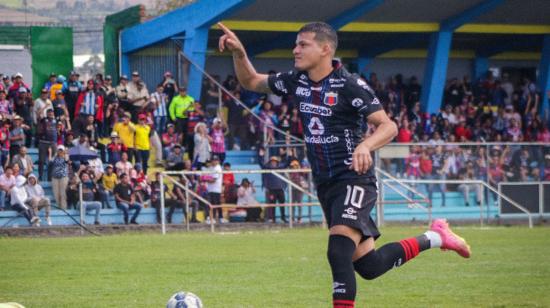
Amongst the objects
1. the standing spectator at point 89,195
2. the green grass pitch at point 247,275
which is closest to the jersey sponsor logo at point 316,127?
the green grass pitch at point 247,275

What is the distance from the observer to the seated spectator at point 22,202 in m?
22.8

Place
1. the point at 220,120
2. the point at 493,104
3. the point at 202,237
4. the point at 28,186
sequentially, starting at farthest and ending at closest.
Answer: the point at 493,104
the point at 220,120
the point at 28,186
the point at 202,237

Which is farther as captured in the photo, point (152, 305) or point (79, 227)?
point (79, 227)

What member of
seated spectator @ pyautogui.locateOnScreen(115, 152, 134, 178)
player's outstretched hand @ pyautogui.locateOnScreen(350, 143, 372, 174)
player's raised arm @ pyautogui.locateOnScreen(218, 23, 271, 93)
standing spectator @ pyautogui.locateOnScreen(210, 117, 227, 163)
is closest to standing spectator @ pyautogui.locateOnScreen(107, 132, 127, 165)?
seated spectator @ pyautogui.locateOnScreen(115, 152, 134, 178)

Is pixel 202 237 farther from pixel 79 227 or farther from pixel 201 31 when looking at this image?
pixel 201 31

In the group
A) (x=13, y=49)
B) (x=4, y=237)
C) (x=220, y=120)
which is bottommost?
(x=4, y=237)

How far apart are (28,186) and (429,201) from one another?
946 cm

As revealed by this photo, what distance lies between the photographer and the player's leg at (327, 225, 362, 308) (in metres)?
7.14

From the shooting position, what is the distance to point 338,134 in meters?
7.53

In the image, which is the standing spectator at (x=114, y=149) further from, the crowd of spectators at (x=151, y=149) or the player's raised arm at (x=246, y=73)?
the player's raised arm at (x=246, y=73)

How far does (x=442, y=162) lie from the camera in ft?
85.5

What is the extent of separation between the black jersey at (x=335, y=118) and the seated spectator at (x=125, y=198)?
55.2 feet

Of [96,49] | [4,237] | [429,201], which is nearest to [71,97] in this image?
[4,237]

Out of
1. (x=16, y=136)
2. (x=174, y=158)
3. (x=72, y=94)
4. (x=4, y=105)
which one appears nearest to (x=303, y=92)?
(x=16, y=136)
